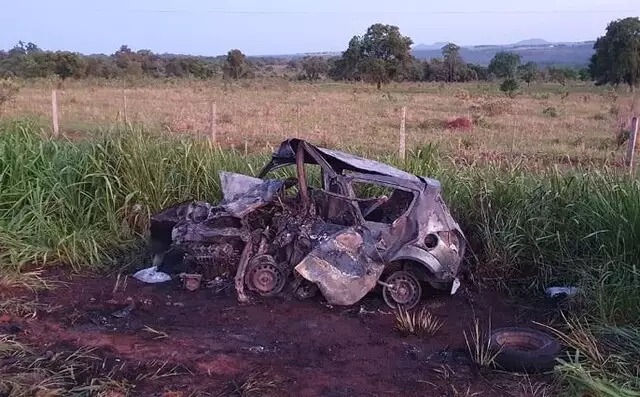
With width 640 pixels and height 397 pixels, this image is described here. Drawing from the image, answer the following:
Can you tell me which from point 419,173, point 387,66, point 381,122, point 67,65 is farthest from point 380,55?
point 419,173

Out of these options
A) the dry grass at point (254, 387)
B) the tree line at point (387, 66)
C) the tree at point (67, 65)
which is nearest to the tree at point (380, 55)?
the tree line at point (387, 66)

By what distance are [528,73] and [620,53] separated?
17449 mm

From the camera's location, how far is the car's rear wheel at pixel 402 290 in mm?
6371

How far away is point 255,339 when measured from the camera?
566cm

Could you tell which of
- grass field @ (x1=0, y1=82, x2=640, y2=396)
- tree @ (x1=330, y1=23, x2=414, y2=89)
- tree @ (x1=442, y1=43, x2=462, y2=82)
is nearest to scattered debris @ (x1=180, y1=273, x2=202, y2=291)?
grass field @ (x1=0, y1=82, x2=640, y2=396)

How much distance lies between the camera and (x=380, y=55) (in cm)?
5475

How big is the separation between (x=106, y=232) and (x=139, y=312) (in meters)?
2.02

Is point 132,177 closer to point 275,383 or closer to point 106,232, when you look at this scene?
point 106,232

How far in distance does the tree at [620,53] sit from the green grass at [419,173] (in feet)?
132

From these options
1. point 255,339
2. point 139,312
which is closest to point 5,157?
point 139,312

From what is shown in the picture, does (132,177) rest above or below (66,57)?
below

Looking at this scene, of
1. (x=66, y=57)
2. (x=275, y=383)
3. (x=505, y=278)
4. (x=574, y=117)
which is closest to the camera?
(x=275, y=383)

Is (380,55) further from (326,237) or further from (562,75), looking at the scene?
(326,237)

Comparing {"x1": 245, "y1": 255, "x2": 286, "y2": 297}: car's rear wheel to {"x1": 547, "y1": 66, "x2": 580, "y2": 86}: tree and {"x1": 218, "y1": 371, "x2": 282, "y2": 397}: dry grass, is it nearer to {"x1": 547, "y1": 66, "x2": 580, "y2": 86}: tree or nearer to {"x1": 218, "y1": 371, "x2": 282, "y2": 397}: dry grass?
{"x1": 218, "y1": 371, "x2": 282, "y2": 397}: dry grass
